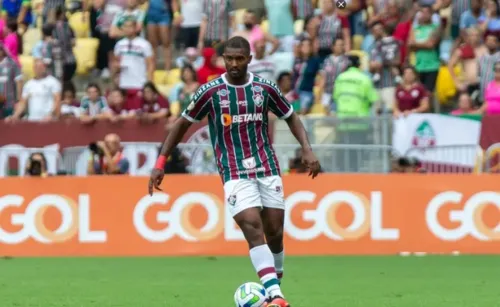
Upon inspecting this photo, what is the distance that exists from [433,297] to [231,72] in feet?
10.8

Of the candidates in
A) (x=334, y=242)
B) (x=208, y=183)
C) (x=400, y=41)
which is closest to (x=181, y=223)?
(x=208, y=183)

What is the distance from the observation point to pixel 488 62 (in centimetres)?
2095

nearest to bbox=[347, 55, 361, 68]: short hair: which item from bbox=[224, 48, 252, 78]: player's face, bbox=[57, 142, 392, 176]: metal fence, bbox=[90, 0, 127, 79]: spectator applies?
bbox=[57, 142, 392, 176]: metal fence

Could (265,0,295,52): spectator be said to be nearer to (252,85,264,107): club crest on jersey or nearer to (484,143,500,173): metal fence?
(484,143,500,173): metal fence

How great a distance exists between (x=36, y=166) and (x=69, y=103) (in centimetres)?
325

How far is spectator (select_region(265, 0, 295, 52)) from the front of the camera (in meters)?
23.2

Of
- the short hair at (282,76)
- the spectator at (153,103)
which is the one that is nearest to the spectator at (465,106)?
the short hair at (282,76)

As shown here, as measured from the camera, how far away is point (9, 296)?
12680mm

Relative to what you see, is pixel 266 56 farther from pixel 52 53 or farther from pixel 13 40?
pixel 13 40

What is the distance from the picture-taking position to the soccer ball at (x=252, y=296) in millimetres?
10188

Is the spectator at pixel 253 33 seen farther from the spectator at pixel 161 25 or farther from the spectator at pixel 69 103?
the spectator at pixel 69 103

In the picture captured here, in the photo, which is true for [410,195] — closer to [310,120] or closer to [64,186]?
[310,120]

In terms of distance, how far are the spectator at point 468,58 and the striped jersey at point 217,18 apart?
4136mm

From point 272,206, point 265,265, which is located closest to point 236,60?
point 272,206
